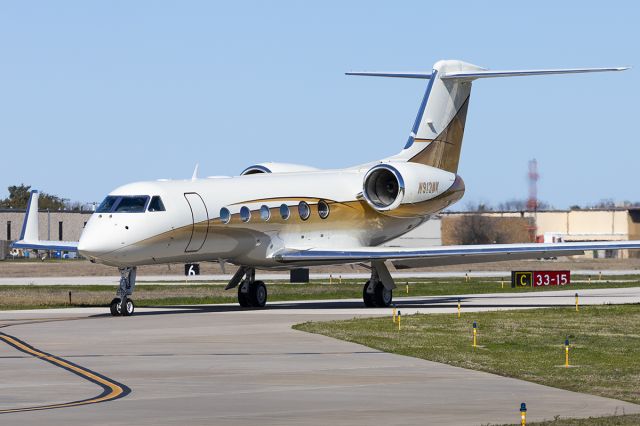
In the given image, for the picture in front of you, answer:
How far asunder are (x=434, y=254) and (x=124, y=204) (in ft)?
31.1

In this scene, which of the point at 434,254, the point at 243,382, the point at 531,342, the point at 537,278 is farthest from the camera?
the point at 537,278

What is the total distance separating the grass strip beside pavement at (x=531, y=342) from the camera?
781 inches

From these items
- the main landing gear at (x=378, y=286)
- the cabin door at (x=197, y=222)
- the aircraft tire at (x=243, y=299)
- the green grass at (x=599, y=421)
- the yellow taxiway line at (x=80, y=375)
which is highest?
the cabin door at (x=197, y=222)

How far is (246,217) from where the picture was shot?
3647 cm

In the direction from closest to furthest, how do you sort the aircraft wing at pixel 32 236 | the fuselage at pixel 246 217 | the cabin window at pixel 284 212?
the fuselage at pixel 246 217 → the cabin window at pixel 284 212 → the aircraft wing at pixel 32 236

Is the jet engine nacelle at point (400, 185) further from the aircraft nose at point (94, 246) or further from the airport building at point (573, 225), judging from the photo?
the airport building at point (573, 225)

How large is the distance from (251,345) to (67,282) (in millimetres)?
41732

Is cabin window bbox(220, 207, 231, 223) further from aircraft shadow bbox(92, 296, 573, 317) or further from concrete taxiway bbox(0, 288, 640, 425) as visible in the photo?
concrete taxiway bbox(0, 288, 640, 425)

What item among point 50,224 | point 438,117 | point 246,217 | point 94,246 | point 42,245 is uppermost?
point 50,224

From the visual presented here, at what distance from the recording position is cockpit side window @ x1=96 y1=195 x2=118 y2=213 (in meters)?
33.5

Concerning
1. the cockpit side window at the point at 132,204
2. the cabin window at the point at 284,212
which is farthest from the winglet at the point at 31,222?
the cabin window at the point at 284,212

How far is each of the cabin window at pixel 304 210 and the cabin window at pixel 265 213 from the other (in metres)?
1.46

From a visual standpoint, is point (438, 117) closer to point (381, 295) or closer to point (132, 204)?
point (381, 295)

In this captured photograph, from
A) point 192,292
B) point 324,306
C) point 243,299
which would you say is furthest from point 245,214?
point 192,292
